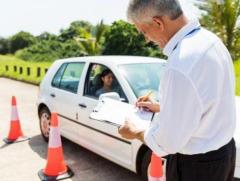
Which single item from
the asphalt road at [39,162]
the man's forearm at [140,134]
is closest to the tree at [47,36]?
the asphalt road at [39,162]

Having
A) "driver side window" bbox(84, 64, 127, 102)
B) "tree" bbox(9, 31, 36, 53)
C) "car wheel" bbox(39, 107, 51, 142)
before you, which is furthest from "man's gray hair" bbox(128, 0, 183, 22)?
"tree" bbox(9, 31, 36, 53)

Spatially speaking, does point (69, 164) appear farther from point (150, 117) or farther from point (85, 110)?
point (150, 117)

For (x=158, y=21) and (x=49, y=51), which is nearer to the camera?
(x=158, y=21)

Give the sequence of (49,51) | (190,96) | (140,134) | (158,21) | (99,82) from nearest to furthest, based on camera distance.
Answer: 1. (190,96)
2. (158,21)
3. (140,134)
4. (99,82)
5. (49,51)

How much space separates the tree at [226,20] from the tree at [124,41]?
32.1 feet

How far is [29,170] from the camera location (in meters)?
5.45

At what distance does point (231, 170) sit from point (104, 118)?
40.6 inches

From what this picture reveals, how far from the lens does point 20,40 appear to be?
60688 millimetres

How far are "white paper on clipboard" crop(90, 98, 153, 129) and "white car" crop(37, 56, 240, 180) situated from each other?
1552 mm

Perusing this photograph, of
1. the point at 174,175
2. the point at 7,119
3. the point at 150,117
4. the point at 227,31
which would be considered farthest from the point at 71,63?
the point at 227,31

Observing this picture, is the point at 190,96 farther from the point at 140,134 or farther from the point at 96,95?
the point at 96,95

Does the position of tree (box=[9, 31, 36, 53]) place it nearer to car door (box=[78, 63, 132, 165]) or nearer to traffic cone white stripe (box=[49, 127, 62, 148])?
car door (box=[78, 63, 132, 165])

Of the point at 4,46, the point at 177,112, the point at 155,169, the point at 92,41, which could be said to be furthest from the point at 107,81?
the point at 4,46

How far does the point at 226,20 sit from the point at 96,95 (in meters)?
12.9
